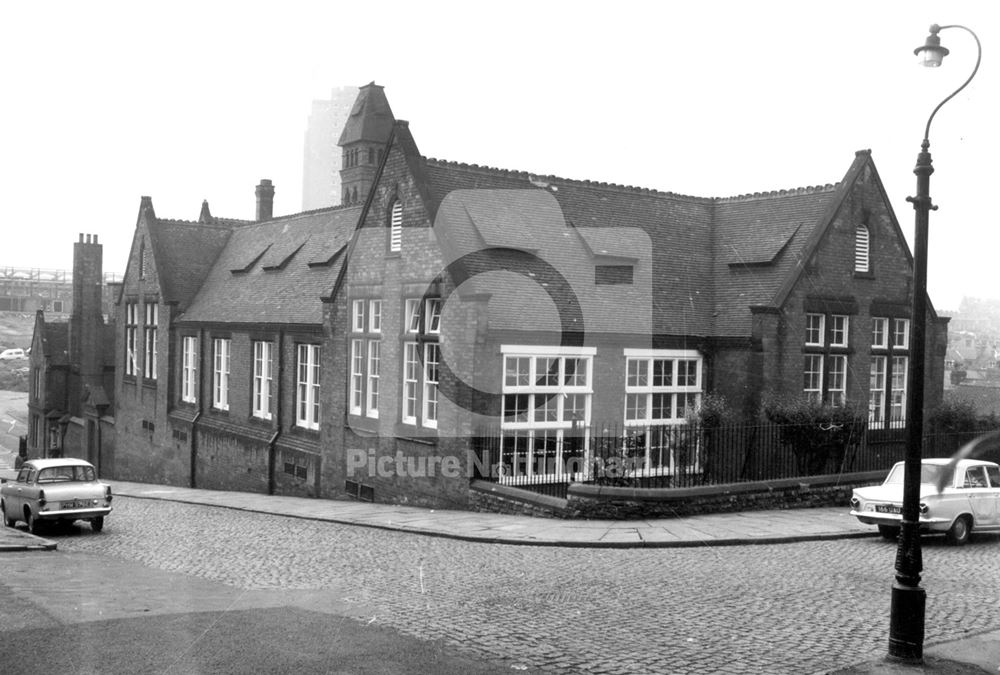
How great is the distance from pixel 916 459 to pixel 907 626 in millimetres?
1867

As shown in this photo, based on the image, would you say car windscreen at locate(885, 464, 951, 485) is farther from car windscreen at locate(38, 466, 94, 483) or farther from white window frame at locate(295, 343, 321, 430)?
car windscreen at locate(38, 466, 94, 483)

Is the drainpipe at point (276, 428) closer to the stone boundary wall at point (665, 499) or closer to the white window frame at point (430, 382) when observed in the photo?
the white window frame at point (430, 382)

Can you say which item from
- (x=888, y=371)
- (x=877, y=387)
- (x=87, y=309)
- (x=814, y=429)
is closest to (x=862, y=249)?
A: (x=888, y=371)

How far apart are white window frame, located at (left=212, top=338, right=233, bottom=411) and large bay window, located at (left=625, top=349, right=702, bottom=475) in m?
17.5

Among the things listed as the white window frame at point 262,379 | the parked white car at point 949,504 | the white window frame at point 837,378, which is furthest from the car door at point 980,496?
the white window frame at point 262,379

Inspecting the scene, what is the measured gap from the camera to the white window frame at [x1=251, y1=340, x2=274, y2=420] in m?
33.3

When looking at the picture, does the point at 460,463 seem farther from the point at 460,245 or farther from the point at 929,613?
the point at 929,613

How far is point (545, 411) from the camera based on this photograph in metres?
23.2

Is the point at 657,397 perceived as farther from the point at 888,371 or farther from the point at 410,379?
the point at 888,371

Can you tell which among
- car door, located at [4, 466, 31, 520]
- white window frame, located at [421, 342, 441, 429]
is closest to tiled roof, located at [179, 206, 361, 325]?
white window frame, located at [421, 342, 441, 429]

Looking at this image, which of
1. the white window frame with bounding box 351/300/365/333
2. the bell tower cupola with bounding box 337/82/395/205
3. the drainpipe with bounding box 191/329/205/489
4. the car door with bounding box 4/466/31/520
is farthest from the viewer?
the bell tower cupola with bounding box 337/82/395/205

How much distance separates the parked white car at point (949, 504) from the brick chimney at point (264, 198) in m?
38.8

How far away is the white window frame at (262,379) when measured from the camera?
109 feet

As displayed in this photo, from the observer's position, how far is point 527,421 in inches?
901
